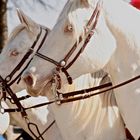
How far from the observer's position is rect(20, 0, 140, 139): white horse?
368cm

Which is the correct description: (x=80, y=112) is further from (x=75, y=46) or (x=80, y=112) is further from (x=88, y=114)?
(x=75, y=46)

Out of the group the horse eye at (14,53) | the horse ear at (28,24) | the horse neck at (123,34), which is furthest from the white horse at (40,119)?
the horse neck at (123,34)

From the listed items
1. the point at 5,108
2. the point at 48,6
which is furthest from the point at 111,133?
the point at 48,6

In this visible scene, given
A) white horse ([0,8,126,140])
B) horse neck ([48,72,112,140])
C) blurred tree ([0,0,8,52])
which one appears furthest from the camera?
blurred tree ([0,0,8,52])

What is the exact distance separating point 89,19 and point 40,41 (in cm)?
101

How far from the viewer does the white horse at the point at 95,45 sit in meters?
3.68

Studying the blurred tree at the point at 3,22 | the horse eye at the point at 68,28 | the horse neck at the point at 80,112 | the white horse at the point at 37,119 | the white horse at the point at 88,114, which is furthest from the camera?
the blurred tree at the point at 3,22

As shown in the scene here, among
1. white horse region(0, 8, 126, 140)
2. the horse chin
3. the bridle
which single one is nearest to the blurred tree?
the bridle

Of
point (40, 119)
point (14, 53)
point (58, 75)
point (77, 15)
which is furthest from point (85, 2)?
point (40, 119)

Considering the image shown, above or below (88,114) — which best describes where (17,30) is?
above

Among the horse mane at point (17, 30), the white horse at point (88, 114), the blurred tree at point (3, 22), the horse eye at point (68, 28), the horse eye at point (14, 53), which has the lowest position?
the white horse at point (88, 114)

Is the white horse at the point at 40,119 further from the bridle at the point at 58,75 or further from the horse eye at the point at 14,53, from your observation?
the horse eye at the point at 14,53

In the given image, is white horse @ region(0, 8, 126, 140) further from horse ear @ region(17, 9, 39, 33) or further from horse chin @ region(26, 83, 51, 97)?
horse chin @ region(26, 83, 51, 97)

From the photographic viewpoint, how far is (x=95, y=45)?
3.70 meters
